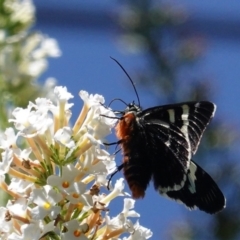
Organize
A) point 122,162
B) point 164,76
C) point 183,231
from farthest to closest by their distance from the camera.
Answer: point 164,76, point 183,231, point 122,162

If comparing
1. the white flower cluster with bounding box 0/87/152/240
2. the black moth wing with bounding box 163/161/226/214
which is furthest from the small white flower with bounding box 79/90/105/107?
the black moth wing with bounding box 163/161/226/214

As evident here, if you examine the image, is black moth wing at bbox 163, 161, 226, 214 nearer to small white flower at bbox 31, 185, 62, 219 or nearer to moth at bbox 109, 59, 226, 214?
moth at bbox 109, 59, 226, 214

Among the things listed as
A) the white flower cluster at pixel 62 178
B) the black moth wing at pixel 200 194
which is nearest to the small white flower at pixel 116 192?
the white flower cluster at pixel 62 178

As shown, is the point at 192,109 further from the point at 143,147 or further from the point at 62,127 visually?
the point at 62,127

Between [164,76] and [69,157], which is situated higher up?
[164,76]

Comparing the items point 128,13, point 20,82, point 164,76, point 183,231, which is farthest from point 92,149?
point 128,13

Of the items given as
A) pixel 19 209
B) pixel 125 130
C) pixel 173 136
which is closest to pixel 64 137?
pixel 19 209

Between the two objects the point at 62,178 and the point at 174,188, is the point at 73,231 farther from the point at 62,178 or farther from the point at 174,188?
the point at 174,188
